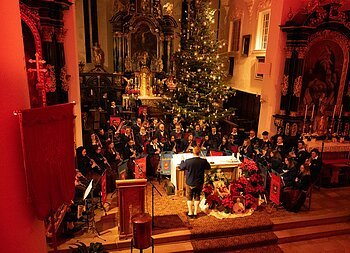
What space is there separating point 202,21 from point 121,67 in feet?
21.2

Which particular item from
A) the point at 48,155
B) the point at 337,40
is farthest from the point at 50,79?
the point at 337,40

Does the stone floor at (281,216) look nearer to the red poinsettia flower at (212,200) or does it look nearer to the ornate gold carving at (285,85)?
the red poinsettia flower at (212,200)

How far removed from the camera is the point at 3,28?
323 cm

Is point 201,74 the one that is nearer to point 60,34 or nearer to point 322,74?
point 322,74

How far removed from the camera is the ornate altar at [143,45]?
54.0 feet

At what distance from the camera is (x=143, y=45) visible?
1723cm

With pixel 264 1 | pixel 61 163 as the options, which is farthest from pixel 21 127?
pixel 264 1

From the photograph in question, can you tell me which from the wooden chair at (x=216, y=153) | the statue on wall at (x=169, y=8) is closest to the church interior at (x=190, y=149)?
the wooden chair at (x=216, y=153)

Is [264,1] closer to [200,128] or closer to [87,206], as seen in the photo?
[200,128]

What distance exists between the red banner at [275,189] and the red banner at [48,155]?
549 centimetres

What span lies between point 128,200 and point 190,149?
377 centimetres

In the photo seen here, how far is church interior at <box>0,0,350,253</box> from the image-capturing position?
12.1 feet

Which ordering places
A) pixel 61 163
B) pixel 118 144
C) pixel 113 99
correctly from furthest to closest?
pixel 113 99, pixel 118 144, pixel 61 163

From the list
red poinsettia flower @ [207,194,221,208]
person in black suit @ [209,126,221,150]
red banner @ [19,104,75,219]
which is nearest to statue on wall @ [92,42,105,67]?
person in black suit @ [209,126,221,150]
